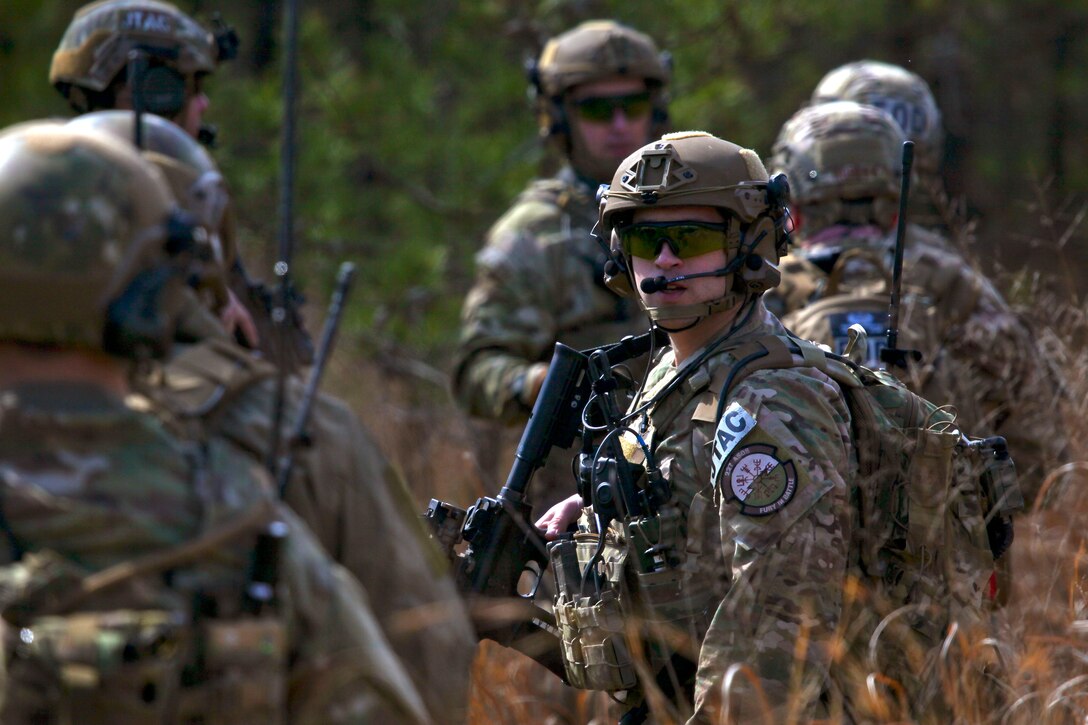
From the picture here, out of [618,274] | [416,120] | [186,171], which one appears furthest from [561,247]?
[416,120]

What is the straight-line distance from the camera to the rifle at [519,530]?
12.7 feet

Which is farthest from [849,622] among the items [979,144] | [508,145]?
[979,144]

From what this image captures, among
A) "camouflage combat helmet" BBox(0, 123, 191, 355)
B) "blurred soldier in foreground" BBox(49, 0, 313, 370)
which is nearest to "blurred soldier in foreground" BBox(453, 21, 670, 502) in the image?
"blurred soldier in foreground" BBox(49, 0, 313, 370)

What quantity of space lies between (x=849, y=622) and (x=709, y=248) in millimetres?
909

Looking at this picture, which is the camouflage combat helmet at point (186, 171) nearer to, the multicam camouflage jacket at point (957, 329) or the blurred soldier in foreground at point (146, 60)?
the blurred soldier in foreground at point (146, 60)

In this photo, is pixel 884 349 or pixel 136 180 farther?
pixel 884 349

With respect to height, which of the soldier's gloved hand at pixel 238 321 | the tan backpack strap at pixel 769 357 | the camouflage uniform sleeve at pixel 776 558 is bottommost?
the camouflage uniform sleeve at pixel 776 558

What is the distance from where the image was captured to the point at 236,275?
4508 mm

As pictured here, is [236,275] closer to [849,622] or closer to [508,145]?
[849,622]

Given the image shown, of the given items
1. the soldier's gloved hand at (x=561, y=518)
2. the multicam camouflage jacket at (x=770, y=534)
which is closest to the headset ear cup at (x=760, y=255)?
the multicam camouflage jacket at (x=770, y=534)

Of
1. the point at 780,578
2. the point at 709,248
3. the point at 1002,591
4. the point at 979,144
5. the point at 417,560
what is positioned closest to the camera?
the point at 417,560

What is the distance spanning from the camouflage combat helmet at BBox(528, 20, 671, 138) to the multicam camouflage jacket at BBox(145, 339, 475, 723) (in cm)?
398

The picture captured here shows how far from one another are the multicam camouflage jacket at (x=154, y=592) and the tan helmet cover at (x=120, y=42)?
3.03m

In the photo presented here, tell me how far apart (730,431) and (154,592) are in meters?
1.47
